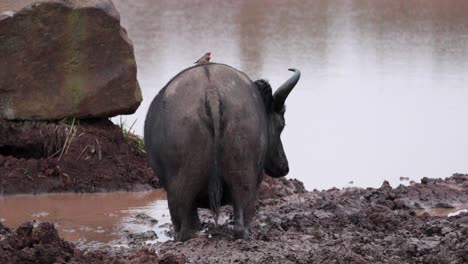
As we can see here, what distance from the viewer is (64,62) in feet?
41.8

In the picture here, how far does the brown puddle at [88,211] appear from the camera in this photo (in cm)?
1089

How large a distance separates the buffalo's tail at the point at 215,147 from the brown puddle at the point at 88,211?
1377mm

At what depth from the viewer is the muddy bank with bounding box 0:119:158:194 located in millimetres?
12203

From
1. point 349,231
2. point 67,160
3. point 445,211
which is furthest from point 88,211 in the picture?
point 445,211

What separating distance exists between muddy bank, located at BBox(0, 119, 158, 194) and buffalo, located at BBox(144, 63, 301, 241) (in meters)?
2.81

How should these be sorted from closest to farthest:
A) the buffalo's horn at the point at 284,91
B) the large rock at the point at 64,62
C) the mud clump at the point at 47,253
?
the mud clump at the point at 47,253
the buffalo's horn at the point at 284,91
the large rock at the point at 64,62

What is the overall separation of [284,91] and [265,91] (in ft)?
0.51

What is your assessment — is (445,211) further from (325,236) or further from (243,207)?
(243,207)

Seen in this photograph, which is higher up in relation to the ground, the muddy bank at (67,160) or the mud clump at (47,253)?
the muddy bank at (67,160)

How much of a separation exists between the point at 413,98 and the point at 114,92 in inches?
266

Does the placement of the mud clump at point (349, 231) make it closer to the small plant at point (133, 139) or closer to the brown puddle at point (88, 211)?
the brown puddle at point (88, 211)

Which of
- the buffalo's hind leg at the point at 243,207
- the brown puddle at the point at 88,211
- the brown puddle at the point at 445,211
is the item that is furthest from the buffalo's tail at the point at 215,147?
the brown puddle at the point at 445,211

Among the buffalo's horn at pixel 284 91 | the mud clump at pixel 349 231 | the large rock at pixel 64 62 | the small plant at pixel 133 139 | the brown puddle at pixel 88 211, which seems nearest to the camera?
the mud clump at pixel 349 231

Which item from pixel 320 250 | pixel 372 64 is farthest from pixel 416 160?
pixel 372 64
